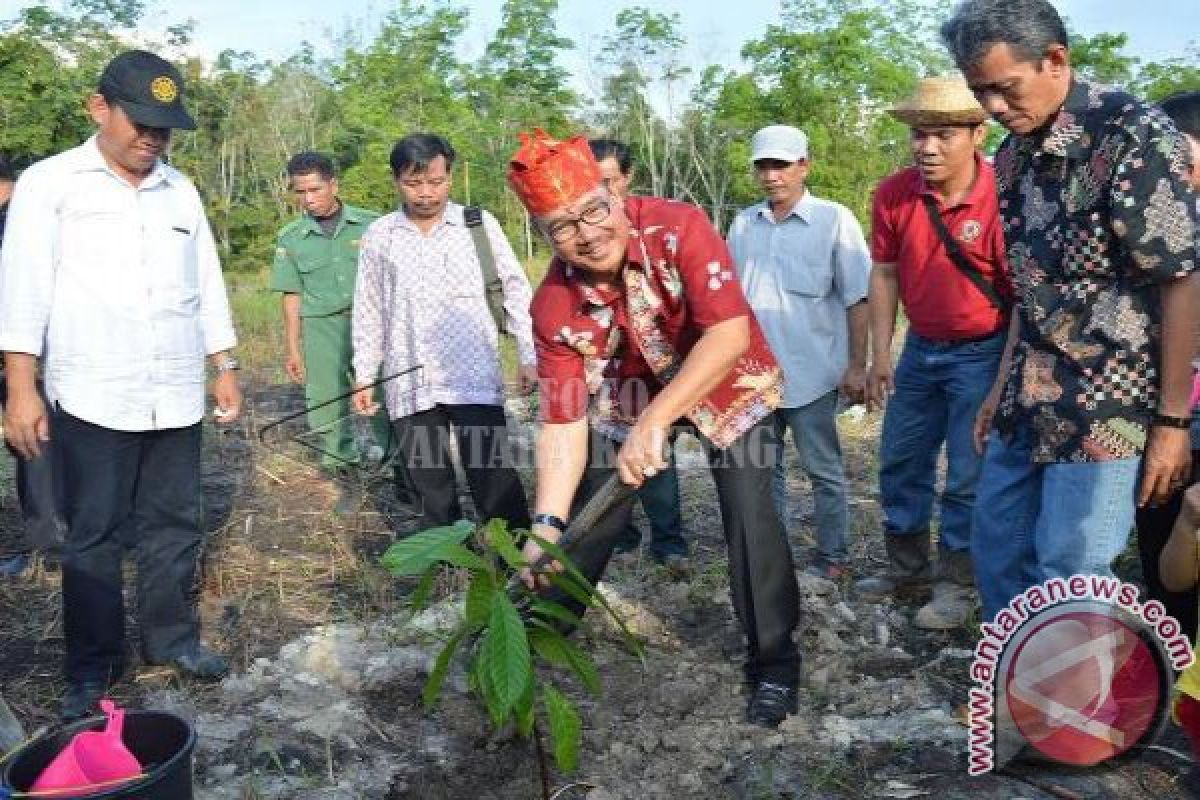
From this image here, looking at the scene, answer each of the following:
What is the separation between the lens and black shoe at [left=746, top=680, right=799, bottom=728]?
283 centimetres

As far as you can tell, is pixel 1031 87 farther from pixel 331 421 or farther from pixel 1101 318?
pixel 331 421

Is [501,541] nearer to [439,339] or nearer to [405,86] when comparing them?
[439,339]

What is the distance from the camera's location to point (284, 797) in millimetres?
2553

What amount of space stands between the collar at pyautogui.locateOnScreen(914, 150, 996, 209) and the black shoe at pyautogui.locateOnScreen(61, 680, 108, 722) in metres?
3.12

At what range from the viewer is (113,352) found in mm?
3000

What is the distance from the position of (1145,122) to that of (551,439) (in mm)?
1607

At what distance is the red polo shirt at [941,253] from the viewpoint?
10.9 ft

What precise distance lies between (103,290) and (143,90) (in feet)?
1.97

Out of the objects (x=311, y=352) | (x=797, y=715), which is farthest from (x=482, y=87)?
(x=797, y=715)

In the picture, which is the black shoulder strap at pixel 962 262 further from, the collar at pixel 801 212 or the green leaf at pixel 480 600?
the green leaf at pixel 480 600

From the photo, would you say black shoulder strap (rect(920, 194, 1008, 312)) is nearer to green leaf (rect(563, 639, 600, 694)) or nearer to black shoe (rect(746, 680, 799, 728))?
black shoe (rect(746, 680, 799, 728))

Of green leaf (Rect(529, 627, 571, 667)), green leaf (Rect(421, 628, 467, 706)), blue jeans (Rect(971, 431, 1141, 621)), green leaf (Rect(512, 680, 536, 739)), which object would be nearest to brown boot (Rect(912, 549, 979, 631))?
blue jeans (Rect(971, 431, 1141, 621))

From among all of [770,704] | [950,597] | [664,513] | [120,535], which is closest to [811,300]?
[664,513]

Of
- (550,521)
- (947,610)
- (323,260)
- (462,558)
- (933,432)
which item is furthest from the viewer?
(323,260)
